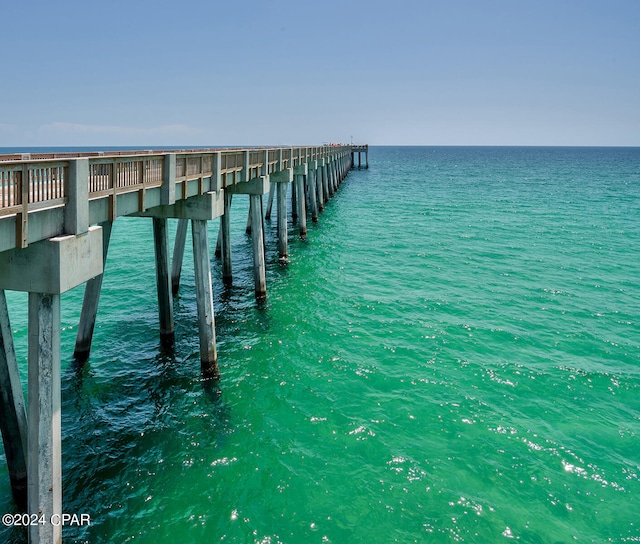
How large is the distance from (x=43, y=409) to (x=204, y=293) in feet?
19.5

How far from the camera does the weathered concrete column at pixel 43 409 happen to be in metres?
6.44

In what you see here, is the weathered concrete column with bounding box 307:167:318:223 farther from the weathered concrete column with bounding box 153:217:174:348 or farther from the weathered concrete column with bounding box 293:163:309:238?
the weathered concrete column with bounding box 153:217:174:348

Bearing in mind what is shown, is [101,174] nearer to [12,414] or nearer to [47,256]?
[47,256]

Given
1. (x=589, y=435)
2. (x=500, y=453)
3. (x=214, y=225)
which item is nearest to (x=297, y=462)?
(x=500, y=453)

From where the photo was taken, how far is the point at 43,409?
6.49m

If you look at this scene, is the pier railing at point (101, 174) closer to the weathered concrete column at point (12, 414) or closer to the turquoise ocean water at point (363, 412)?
the weathered concrete column at point (12, 414)

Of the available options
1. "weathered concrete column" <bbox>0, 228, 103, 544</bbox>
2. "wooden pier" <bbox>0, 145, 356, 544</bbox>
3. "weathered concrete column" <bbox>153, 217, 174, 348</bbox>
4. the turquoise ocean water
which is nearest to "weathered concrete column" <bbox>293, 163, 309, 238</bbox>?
the turquoise ocean water

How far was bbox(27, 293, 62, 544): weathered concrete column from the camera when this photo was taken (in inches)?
254

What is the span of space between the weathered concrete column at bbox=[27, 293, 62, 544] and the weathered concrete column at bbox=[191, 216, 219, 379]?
5.59 m

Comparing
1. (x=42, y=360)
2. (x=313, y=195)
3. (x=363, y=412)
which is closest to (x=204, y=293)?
(x=363, y=412)

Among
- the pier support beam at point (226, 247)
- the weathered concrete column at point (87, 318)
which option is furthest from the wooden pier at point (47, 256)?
the pier support beam at point (226, 247)

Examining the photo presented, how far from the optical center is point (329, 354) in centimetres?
1430

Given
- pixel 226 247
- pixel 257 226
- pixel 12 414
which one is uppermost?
pixel 257 226

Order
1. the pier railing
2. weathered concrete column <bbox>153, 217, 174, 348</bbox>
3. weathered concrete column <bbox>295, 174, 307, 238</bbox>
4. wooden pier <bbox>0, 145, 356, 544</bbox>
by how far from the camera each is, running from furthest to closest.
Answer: weathered concrete column <bbox>295, 174, 307, 238</bbox> → weathered concrete column <bbox>153, 217, 174, 348</bbox> → wooden pier <bbox>0, 145, 356, 544</bbox> → the pier railing
